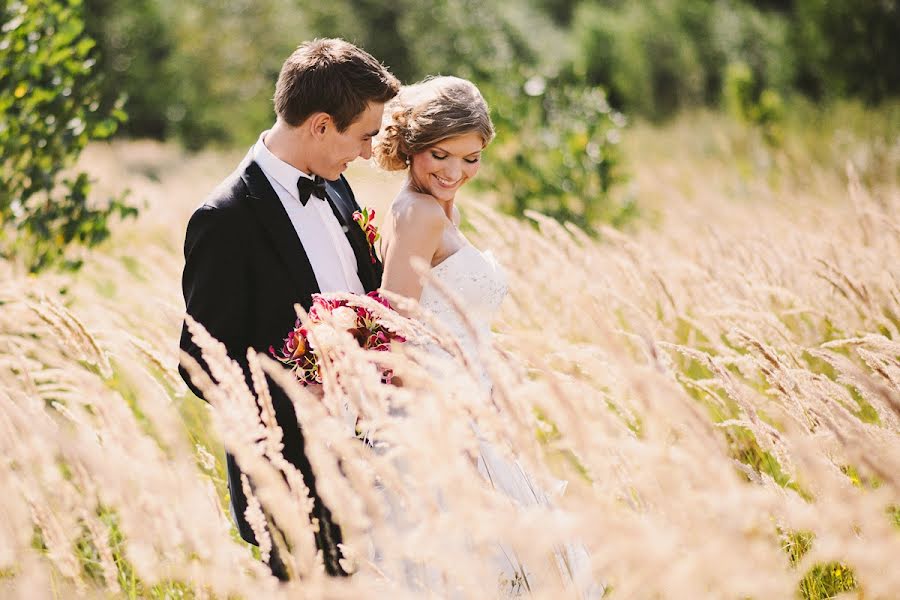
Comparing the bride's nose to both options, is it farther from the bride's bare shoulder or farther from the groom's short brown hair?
the groom's short brown hair

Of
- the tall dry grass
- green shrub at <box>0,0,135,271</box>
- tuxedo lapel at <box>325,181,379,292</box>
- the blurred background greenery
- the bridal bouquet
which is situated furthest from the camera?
the blurred background greenery

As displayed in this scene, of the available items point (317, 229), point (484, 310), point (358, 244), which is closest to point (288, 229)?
point (317, 229)

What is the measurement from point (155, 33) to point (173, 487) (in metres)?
26.2

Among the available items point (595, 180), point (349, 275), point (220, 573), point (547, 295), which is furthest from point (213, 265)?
point (595, 180)

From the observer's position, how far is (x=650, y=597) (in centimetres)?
194

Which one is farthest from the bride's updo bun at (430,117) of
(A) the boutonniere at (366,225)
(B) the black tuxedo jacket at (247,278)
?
(B) the black tuxedo jacket at (247,278)

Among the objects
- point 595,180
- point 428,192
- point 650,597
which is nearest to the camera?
point 650,597

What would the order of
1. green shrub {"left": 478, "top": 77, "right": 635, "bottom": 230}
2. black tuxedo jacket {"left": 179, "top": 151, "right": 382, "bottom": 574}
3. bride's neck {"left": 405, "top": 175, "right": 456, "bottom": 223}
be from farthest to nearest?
green shrub {"left": 478, "top": 77, "right": 635, "bottom": 230} < bride's neck {"left": 405, "top": 175, "right": 456, "bottom": 223} < black tuxedo jacket {"left": 179, "top": 151, "right": 382, "bottom": 574}

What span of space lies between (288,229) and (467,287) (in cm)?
68

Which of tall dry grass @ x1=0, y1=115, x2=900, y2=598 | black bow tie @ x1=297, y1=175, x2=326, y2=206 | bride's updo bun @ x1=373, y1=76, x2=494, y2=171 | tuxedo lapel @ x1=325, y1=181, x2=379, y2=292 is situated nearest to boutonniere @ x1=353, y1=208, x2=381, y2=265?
tuxedo lapel @ x1=325, y1=181, x2=379, y2=292

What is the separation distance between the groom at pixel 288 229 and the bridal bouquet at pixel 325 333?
0.40ft

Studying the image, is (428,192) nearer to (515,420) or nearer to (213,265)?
(213,265)

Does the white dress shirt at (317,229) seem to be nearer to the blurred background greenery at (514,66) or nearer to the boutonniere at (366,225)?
the boutonniere at (366,225)

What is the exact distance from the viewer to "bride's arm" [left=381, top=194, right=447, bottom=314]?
258cm
